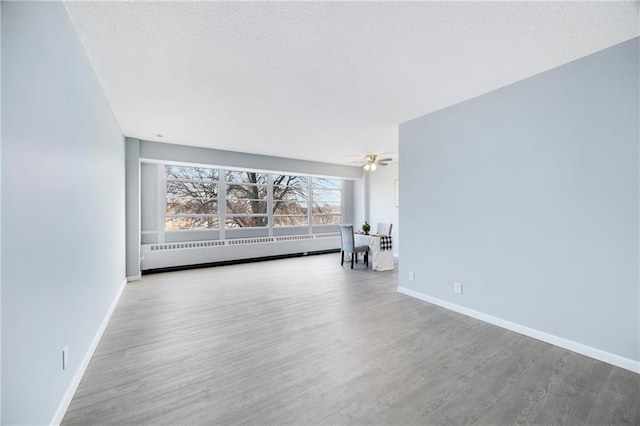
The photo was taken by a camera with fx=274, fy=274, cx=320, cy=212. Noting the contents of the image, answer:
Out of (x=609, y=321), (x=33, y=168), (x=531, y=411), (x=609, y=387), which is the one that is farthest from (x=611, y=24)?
(x=33, y=168)

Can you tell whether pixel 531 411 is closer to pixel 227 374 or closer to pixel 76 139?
pixel 227 374

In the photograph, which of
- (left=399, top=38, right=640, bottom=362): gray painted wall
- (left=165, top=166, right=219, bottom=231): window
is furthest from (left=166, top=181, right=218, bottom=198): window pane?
(left=399, top=38, right=640, bottom=362): gray painted wall

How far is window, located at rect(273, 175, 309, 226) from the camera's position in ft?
24.6

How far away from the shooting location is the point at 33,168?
53.6 inches

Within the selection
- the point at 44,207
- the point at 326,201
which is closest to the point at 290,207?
the point at 326,201

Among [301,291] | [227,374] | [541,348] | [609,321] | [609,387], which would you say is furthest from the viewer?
[301,291]

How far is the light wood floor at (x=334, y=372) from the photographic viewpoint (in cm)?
172

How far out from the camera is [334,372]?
215 cm

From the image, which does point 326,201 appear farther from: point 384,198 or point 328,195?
point 384,198

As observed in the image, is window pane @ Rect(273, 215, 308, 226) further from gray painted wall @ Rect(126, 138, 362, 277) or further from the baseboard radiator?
the baseboard radiator

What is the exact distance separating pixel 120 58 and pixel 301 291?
11.5 ft

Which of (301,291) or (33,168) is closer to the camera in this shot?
(33,168)

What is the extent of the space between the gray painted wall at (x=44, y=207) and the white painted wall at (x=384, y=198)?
6385mm

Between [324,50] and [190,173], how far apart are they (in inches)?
199
